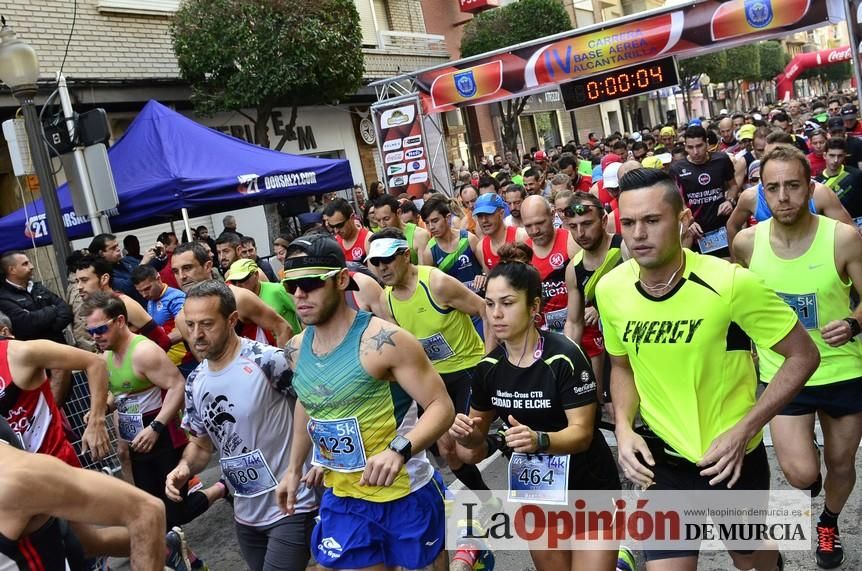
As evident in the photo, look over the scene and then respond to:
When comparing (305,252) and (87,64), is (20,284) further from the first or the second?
(87,64)

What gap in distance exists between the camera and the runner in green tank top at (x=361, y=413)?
3.26m

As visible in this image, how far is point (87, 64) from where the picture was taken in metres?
14.5

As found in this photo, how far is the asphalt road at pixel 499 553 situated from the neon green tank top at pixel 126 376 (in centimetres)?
127

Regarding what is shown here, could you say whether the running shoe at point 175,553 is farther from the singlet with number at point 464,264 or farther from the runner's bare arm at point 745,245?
the singlet with number at point 464,264

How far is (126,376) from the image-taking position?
16.3 ft

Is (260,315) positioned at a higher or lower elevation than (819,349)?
higher

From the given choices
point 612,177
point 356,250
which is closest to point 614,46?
point 612,177

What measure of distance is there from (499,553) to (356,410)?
1798 mm

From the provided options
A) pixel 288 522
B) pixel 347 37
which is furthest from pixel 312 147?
pixel 288 522

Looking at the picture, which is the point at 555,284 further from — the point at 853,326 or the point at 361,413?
the point at 361,413

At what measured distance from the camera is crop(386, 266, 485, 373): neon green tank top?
521 centimetres

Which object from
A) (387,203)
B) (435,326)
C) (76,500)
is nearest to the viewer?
(76,500)

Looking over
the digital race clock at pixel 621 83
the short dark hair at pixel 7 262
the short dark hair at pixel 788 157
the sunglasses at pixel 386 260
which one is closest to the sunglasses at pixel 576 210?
the sunglasses at pixel 386 260

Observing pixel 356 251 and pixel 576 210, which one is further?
pixel 356 251
